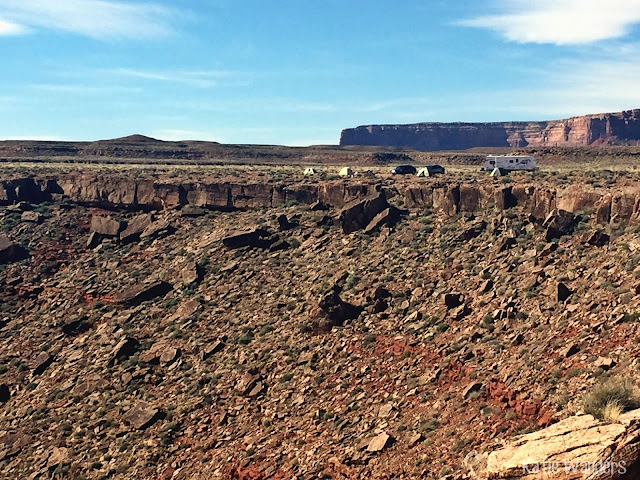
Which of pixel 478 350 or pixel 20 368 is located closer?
pixel 478 350

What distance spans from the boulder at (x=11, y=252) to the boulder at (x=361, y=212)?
24239mm

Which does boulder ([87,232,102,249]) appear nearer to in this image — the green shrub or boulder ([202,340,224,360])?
boulder ([202,340,224,360])

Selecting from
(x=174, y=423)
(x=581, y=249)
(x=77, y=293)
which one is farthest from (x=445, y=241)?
(x=77, y=293)

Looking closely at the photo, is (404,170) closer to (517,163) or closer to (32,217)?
(517,163)

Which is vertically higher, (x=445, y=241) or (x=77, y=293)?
(x=445, y=241)

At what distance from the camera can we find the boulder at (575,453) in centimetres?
1549

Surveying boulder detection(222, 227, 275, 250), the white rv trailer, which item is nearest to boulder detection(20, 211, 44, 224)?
boulder detection(222, 227, 275, 250)

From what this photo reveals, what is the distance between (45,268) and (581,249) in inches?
1422

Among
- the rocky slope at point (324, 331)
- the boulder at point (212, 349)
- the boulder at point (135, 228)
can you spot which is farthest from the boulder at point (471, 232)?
the boulder at point (135, 228)

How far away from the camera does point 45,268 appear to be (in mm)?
49344

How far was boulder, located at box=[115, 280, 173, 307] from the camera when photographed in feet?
137

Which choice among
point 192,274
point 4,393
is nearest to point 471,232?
point 192,274

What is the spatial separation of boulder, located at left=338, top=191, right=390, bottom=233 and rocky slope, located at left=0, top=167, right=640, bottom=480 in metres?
0.14

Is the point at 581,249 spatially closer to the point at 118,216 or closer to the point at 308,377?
the point at 308,377
